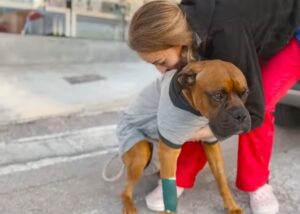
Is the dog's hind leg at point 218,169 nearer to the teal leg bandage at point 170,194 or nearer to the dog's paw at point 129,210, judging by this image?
the teal leg bandage at point 170,194

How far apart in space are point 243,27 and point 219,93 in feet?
1.37

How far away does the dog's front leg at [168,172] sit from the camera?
2.19m

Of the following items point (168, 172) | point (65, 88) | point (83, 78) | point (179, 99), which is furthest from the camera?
point (83, 78)

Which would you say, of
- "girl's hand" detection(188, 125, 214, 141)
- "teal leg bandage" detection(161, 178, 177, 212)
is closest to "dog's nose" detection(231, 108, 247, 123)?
"girl's hand" detection(188, 125, 214, 141)

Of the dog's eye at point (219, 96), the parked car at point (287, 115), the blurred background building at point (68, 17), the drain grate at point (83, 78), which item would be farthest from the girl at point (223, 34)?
the blurred background building at point (68, 17)

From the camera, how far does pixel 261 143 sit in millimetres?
2529

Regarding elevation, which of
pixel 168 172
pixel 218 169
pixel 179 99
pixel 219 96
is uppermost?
pixel 219 96

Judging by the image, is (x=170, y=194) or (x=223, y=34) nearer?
(x=223, y=34)

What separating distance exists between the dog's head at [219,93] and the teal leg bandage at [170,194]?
1.38 ft

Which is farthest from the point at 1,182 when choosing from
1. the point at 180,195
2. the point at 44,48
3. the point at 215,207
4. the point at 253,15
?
the point at 44,48

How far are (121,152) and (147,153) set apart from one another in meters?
A: 0.15

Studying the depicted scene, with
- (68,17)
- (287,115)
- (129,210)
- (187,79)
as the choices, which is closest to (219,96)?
(187,79)

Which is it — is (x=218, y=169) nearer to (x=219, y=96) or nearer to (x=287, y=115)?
(x=219, y=96)

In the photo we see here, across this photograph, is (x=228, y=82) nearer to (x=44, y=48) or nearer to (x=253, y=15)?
(x=253, y=15)
